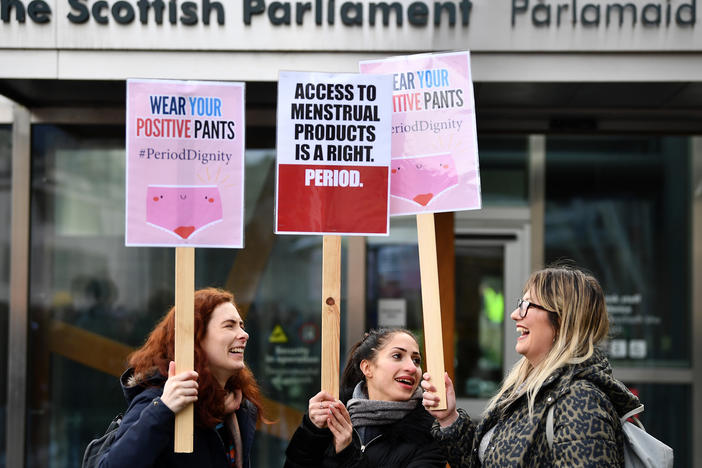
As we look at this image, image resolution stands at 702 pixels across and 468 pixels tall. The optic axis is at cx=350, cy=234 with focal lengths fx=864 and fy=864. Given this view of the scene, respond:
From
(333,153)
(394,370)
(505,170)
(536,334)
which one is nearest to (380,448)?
(394,370)

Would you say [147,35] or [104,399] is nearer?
[147,35]

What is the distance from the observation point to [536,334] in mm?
2916

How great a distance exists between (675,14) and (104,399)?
4.73 meters

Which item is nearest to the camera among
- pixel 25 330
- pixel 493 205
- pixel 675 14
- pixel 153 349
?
pixel 153 349

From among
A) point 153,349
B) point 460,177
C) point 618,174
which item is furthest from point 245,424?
point 618,174

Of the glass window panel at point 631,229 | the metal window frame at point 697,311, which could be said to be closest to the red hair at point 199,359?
the glass window panel at point 631,229

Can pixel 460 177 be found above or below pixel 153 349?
above

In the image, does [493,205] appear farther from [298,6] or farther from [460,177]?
[460,177]

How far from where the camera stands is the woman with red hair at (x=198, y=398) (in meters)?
2.85

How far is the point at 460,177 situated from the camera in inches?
131

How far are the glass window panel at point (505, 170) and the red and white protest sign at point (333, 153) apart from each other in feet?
12.4

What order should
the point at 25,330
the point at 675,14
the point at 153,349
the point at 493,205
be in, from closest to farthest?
the point at 153,349 → the point at 675,14 → the point at 25,330 → the point at 493,205

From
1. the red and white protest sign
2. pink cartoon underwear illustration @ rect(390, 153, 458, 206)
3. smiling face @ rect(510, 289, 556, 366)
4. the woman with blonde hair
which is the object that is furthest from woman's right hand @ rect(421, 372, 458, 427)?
pink cartoon underwear illustration @ rect(390, 153, 458, 206)

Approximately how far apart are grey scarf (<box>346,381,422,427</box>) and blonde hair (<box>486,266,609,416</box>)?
2.13 feet
